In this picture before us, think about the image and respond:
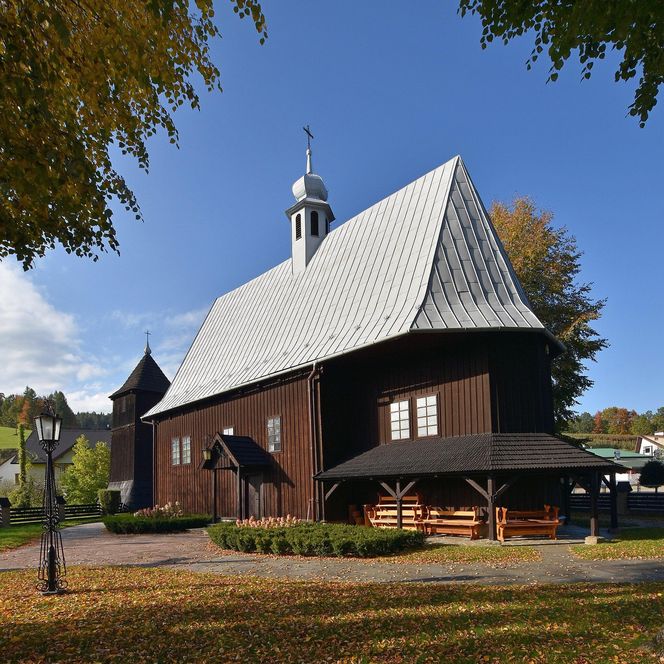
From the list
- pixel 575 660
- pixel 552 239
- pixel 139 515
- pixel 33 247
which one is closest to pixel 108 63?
pixel 33 247

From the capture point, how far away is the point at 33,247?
31.0 feet

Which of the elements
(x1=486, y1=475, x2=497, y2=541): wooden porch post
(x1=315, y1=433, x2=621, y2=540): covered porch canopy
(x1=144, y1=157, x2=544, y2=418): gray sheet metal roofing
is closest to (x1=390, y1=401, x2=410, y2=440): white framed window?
(x1=315, y1=433, x2=621, y2=540): covered porch canopy

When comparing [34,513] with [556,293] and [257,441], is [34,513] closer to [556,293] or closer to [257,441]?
[257,441]

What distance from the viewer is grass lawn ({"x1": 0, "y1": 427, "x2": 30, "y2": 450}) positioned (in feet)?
339

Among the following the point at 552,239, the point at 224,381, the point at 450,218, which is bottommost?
the point at 224,381

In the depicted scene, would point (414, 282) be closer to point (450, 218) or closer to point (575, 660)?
point (450, 218)

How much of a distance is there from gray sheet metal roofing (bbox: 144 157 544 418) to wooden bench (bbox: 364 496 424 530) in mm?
4882

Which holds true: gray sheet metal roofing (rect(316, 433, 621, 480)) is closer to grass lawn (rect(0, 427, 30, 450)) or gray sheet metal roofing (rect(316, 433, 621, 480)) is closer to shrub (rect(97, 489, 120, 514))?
shrub (rect(97, 489, 120, 514))

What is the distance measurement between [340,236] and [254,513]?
38.1 feet

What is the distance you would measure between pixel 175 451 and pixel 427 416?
15934mm

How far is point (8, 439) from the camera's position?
109 m

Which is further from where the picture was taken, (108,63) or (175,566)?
(175,566)

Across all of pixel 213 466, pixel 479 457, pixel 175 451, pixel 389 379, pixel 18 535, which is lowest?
pixel 18 535

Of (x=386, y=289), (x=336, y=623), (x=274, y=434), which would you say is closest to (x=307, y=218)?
(x=386, y=289)
